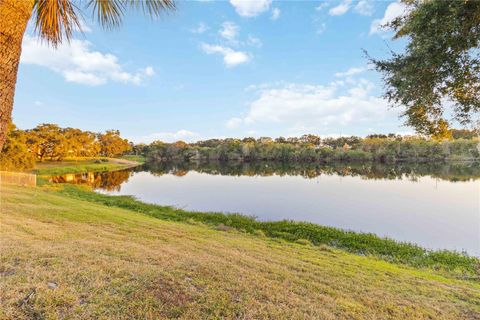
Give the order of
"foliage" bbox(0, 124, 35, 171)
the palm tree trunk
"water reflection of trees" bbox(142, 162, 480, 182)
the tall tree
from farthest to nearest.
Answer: "water reflection of trees" bbox(142, 162, 480, 182) → "foliage" bbox(0, 124, 35, 171) → the tall tree → the palm tree trunk

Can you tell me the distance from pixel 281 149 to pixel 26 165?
92.5m

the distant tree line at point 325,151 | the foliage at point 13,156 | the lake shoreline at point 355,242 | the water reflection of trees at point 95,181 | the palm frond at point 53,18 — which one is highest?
the distant tree line at point 325,151

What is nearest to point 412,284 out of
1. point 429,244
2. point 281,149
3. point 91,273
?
point 91,273

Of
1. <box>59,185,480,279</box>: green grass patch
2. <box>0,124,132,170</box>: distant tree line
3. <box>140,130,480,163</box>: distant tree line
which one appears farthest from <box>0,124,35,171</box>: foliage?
<box>140,130,480,163</box>: distant tree line

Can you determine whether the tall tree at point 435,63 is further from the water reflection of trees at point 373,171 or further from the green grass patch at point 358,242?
the water reflection of trees at point 373,171

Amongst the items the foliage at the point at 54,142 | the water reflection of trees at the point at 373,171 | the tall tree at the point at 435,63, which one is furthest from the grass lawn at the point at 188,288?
the foliage at the point at 54,142

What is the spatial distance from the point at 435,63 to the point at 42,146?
69090 mm

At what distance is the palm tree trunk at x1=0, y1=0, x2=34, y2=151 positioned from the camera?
1.89 meters

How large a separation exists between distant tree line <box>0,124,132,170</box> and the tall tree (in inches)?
1504

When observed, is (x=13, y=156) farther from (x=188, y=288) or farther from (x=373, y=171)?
(x=373, y=171)

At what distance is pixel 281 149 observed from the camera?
369ft

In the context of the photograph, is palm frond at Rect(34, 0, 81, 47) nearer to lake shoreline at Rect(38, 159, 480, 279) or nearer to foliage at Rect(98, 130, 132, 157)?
lake shoreline at Rect(38, 159, 480, 279)

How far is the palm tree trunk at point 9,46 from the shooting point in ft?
6.20

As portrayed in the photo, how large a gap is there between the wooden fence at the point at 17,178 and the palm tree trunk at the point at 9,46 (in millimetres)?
24680
